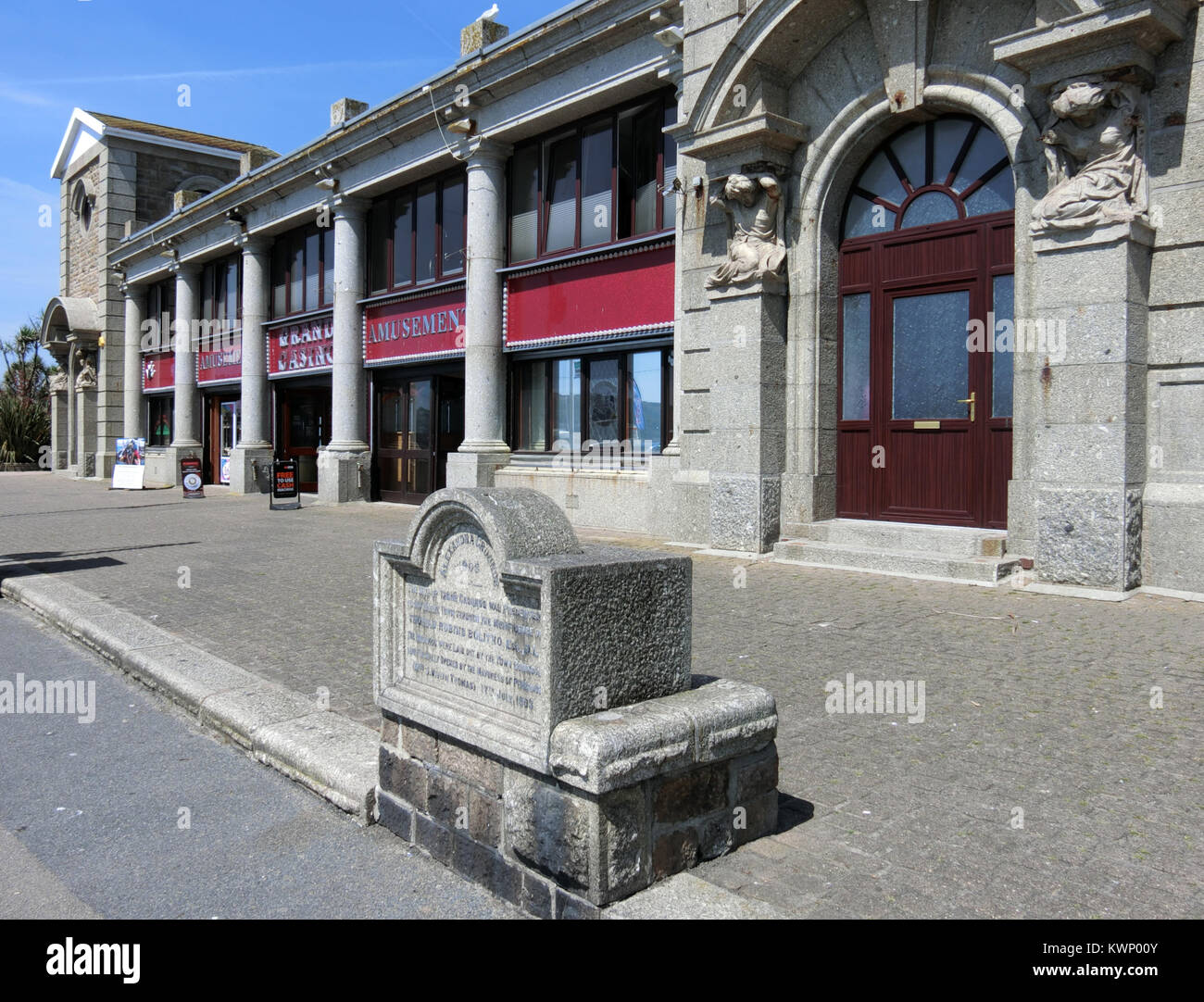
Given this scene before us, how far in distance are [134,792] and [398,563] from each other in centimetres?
176

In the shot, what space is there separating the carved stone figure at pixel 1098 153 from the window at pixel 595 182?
247 inches

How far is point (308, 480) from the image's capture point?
24.2 metres

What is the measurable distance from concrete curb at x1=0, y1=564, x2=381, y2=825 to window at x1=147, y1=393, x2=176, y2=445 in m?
27.0

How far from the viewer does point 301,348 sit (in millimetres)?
23000

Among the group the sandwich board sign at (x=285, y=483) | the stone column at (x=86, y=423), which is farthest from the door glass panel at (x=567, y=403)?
the stone column at (x=86, y=423)

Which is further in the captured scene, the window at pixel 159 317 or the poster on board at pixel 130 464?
the window at pixel 159 317

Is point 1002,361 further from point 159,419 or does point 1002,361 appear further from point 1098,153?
point 159,419

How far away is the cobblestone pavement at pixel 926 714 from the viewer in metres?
3.24

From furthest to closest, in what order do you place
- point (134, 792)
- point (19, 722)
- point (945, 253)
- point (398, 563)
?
point (945, 253), point (19, 722), point (134, 792), point (398, 563)

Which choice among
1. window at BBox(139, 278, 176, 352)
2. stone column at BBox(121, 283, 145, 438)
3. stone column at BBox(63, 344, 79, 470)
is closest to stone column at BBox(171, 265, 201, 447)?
window at BBox(139, 278, 176, 352)

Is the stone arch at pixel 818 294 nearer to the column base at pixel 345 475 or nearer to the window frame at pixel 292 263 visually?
the column base at pixel 345 475
